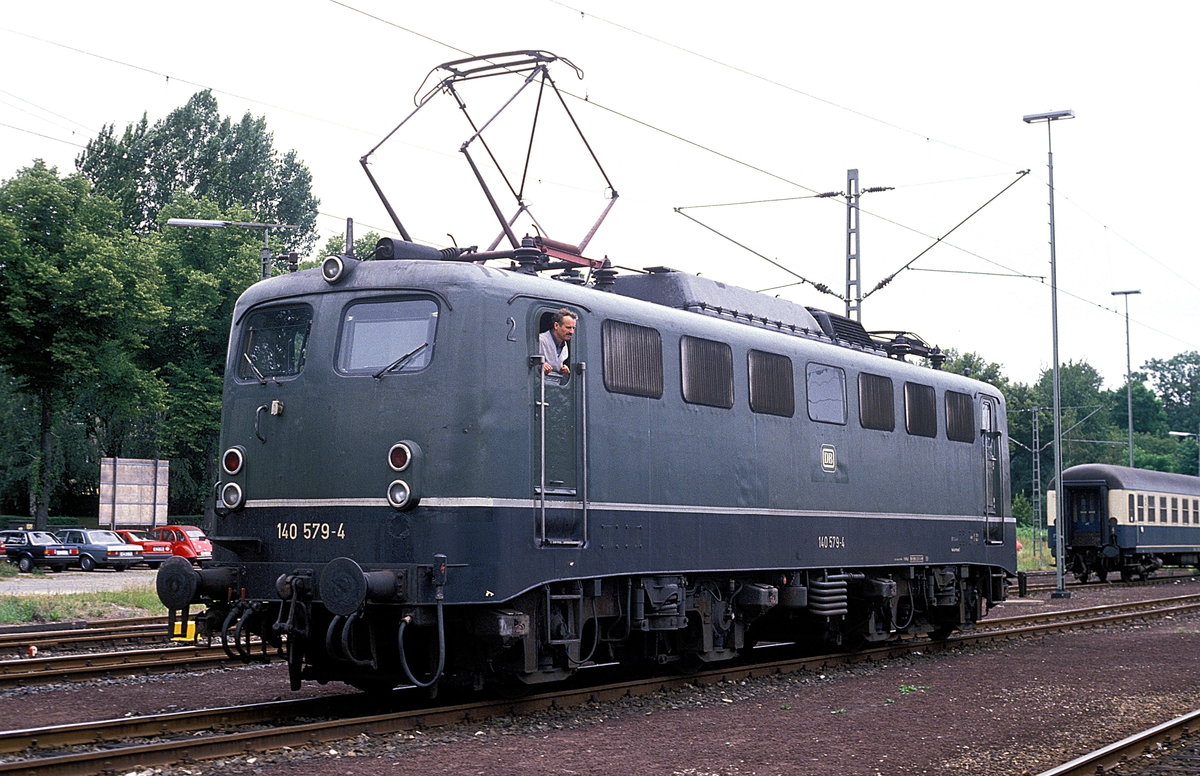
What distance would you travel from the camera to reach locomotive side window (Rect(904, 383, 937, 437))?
18.2 meters

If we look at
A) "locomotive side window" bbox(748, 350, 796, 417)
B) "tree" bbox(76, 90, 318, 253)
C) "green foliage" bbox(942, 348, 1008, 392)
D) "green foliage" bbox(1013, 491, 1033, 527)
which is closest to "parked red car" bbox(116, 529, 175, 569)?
"tree" bbox(76, 90, 318, 253)

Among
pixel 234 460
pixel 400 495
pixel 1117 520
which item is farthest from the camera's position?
pixel 1117 520

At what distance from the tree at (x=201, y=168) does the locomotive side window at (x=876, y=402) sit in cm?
5058

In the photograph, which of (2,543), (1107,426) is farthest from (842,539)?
(1107,426)

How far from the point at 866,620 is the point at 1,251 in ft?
117

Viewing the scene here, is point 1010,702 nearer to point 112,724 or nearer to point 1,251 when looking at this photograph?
point 112,724

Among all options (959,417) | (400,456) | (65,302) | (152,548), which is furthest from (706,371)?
(65,302)

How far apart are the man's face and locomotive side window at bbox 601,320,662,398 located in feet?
1.98

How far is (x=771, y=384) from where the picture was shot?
49.7 ft

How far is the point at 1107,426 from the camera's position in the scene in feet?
406

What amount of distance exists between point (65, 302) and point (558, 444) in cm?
3625

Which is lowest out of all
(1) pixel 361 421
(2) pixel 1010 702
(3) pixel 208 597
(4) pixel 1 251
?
(2) pixel 1010 702

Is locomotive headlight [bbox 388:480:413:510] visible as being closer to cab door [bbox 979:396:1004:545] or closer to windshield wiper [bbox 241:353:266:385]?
windshield wiper [bbox 241:353:266:385]

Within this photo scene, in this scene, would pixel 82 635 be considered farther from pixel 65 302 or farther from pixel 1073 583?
pixel 1073 583
